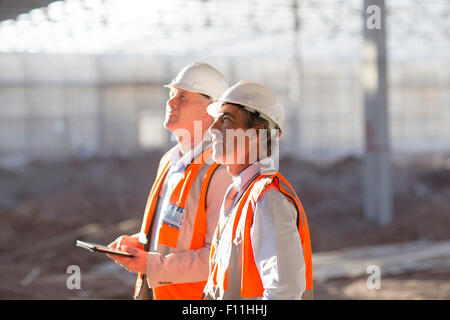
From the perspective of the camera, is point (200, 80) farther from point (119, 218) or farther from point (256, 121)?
point (119, 218)

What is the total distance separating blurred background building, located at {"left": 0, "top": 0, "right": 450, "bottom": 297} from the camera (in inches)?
658

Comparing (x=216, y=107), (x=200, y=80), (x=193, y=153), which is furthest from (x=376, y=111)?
(x=216, y=107)

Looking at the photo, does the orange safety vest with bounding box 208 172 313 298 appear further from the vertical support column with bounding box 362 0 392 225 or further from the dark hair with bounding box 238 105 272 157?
the vertical support column with bounding box 362 0 392 225

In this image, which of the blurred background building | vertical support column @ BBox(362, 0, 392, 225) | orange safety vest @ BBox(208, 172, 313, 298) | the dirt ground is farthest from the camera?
the blurred background building

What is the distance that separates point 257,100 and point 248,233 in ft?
1.82

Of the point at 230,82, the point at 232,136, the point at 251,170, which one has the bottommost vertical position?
the point at 251,170

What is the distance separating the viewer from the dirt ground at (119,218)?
8.89 meters

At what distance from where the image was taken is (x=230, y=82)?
28.0 meters

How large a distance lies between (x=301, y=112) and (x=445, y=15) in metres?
9.58

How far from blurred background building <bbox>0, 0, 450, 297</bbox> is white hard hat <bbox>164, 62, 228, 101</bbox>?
32.9 feet

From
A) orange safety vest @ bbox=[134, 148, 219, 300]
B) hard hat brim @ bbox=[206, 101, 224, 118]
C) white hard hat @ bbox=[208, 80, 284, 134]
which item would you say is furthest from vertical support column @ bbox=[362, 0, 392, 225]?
white hard hat @ bbox=[208, 80, 284, 134]

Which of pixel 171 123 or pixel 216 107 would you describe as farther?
pixel 171 123

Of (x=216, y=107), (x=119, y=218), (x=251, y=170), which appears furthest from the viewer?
(x=119, y=218)

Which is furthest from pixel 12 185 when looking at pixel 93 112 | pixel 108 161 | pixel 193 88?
pixel 193 88
